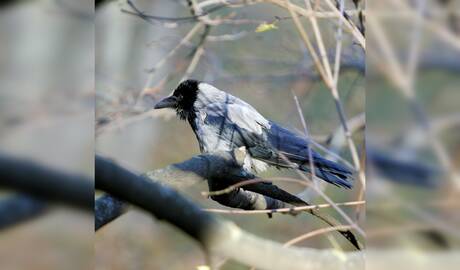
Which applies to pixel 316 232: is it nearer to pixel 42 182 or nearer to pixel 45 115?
pixel 45 115

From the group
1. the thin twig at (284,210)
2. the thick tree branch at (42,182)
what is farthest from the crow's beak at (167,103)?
the thick tree branch at (42,182)

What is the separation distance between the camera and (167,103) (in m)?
1.30

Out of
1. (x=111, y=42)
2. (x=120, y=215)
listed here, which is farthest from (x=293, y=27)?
(x=120, y=215)

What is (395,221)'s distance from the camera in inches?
40.2

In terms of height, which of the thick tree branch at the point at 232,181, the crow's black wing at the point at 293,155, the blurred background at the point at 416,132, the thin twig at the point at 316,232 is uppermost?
the blurred background at the point at 416,132

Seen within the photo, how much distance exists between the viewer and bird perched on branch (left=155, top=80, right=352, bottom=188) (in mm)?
1246

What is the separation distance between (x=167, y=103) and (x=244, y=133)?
17 centimetres

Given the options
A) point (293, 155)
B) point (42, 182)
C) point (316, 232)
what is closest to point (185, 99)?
point (293, 155)

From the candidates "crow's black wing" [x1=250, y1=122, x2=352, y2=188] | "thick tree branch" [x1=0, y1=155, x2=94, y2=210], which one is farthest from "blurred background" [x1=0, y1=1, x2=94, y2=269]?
"crow's black wing" [x1=250, y1=122, x2=352, y2=188]

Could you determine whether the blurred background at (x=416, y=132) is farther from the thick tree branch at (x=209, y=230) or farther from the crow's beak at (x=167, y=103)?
the crow's beak at (x=167, y=103)

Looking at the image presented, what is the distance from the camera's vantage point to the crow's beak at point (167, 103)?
4.24 feet

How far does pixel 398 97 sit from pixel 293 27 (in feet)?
1.08

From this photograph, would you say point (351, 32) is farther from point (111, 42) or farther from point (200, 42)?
point (111, 42)

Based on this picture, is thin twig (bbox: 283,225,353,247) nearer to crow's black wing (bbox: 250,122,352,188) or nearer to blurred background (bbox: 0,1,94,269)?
crow's black wing (bbox: 250,122,352,188)
